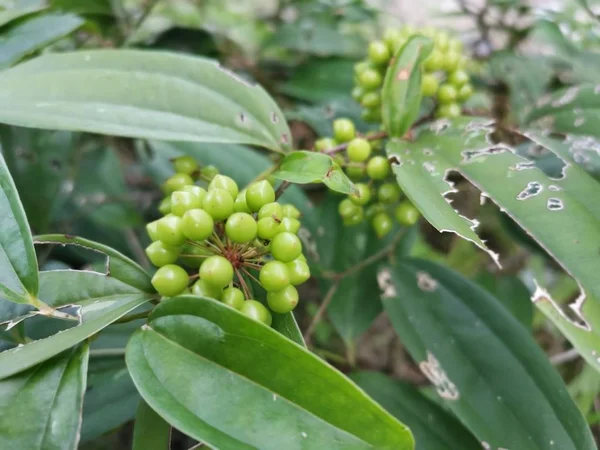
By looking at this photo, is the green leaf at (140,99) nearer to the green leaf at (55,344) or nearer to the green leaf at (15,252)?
the green leaf at (15,252)

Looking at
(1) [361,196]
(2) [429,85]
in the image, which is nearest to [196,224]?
(1) [361,196]

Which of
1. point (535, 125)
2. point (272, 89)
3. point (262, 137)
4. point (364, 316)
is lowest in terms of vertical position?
point (364, 316)

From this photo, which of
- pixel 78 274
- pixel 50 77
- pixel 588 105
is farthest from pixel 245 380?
pixel 588 105

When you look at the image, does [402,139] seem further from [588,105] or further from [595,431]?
[595,431]

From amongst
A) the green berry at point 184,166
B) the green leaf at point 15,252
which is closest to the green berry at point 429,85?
the green berry at point 184,166

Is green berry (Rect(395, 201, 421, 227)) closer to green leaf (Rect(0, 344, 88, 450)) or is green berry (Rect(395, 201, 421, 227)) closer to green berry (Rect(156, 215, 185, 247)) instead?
green berry (Rect(156, 215, 185, 247))

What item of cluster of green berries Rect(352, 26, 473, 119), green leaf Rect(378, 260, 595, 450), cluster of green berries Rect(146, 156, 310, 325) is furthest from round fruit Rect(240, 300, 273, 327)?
cluster of green berries Rect(352, 26, 473, 119)
